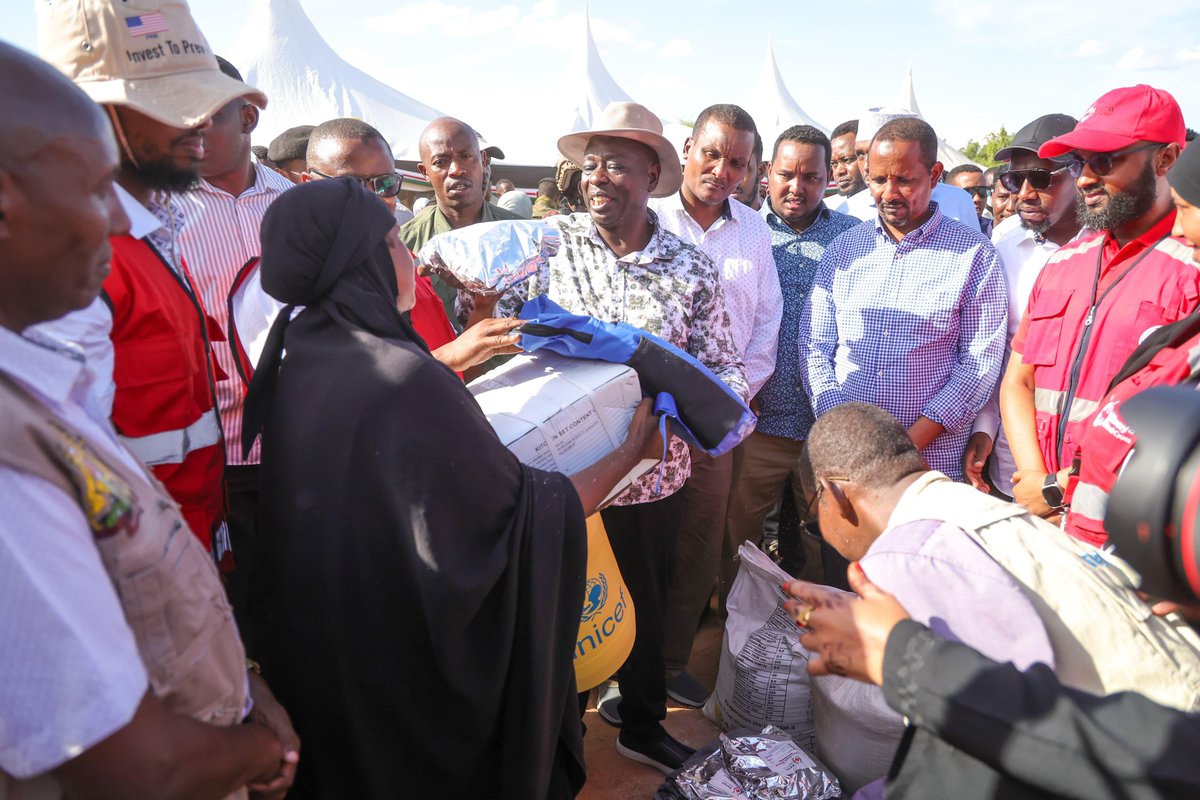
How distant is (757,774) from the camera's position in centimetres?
261

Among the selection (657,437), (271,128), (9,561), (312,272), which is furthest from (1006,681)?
(271,128)

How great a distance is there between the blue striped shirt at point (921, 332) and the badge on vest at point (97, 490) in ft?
9.78

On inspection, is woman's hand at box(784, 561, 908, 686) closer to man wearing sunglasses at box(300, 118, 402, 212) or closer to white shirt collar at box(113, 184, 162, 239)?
white shirt collar at box(113, 184, 162, 239)

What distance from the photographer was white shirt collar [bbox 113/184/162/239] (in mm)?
1954

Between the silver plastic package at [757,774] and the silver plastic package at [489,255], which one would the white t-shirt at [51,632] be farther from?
the silver plastic package at [757,774]

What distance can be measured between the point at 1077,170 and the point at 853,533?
6.25ft

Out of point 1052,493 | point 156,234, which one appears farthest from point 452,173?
point 1052,493

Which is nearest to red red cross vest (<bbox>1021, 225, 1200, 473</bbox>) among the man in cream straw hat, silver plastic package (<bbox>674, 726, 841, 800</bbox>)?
the man in cream straw hat

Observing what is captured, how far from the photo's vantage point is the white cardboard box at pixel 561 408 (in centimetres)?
216

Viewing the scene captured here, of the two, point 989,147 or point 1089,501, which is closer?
point 1089,501

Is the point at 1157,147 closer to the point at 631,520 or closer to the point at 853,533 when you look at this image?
the point at 853,533

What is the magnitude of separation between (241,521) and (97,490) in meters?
1.58

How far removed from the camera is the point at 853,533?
206cm

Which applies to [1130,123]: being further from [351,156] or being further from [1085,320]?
[351,156]
